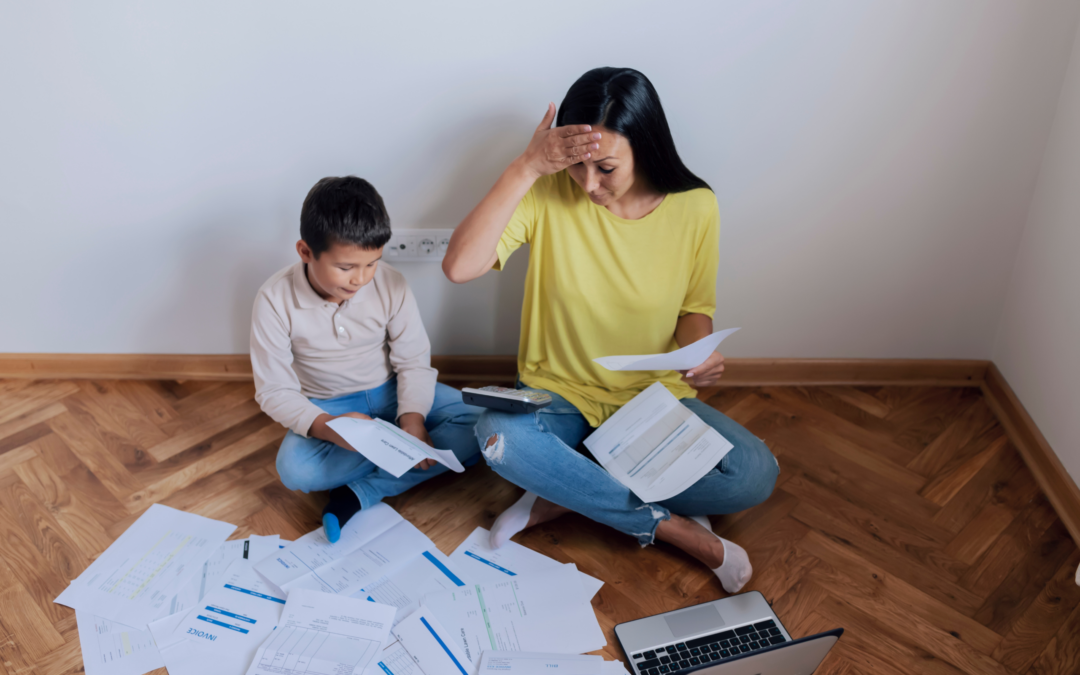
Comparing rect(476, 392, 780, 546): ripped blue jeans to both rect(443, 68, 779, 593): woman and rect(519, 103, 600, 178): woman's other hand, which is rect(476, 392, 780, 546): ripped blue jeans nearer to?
rect(443, 68, 779, 593): woman

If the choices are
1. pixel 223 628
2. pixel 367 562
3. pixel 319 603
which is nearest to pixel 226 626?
pixel 223 628

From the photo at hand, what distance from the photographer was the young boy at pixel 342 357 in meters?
1.39

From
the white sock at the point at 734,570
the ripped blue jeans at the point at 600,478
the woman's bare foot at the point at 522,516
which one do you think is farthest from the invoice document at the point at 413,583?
the white sock at the point at 734,570

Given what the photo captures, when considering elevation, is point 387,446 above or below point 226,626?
above

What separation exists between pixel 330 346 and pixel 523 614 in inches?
26.4

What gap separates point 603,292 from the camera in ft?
4.94

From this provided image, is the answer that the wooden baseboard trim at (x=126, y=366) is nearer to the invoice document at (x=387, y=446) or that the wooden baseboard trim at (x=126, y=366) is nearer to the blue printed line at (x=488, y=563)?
the invoice document at (x=387, y=446)

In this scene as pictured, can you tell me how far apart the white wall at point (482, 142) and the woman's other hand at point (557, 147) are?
0.28 m

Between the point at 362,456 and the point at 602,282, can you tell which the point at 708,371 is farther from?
the point at 362,456

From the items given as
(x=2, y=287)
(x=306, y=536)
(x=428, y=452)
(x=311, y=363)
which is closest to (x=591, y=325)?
(x=428, y=452)

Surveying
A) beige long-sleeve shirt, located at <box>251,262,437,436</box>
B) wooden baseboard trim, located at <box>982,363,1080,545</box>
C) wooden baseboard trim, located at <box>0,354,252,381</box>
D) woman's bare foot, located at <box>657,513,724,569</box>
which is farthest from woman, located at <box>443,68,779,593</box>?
wooden baseboard trim, located at <box>0,354,252,381</box>

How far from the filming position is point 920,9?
1.50m

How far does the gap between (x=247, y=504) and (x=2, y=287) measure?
0.92 metres

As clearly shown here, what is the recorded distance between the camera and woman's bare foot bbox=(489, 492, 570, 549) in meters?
1.46
